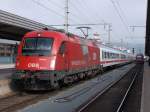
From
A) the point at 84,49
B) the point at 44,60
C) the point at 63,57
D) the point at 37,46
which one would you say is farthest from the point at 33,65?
the point at 84,49

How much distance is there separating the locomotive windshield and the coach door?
728 millimetres

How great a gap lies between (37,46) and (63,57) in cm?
157

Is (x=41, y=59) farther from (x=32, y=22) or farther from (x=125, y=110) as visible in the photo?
(x=32, y=22)

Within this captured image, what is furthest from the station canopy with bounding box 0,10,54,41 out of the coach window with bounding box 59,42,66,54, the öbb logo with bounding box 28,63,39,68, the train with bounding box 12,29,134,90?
the öbb logo with bounding box 28,63,39,68

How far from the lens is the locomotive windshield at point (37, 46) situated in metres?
18.0

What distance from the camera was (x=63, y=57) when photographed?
62.2 feet

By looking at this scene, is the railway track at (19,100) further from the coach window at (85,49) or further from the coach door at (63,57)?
the coach window at (85,49)

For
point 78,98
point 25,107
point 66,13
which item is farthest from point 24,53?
point 66,13

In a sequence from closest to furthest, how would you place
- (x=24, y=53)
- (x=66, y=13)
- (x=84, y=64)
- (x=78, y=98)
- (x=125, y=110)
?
1. (x=125, y=110)
2. (x=78, y=98)
3. (x=24, y=53)
4. (x=84, y=64)
5. (x=66, y=13)

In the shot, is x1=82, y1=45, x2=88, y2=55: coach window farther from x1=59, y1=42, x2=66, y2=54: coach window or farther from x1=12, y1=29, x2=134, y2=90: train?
x1=59, y1=42, x2=66, y2=54: coach window

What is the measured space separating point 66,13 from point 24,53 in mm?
17046

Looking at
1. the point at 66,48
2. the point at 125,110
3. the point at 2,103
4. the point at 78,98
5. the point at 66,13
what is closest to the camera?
the point at 125,110

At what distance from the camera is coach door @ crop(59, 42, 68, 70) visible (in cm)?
1847

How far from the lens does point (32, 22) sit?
36.4m
